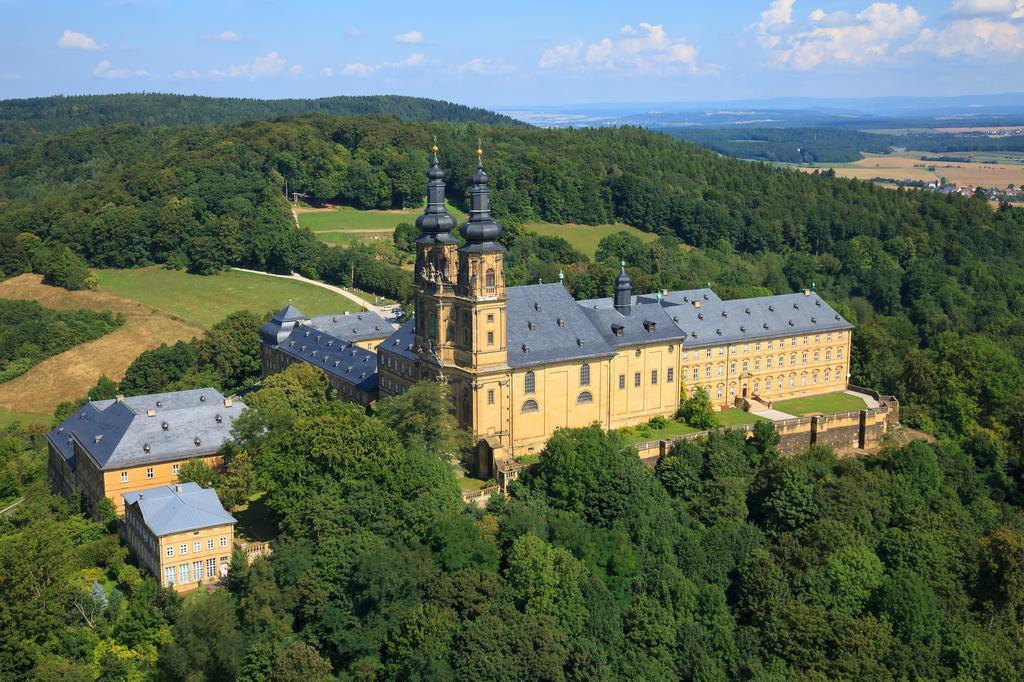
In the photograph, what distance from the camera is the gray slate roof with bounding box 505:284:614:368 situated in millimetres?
63938

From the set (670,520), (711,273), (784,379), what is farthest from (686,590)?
(711,273)

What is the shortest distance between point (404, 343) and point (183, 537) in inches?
880

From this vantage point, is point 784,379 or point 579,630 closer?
point 579,630

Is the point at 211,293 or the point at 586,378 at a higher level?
the point at 586,378

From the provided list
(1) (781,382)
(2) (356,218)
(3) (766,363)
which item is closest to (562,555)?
(3) (766,363)

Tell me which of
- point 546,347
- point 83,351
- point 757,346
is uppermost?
point 546,347

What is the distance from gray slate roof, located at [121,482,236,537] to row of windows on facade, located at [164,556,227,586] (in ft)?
6.25

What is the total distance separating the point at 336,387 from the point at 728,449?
28407 millimetres

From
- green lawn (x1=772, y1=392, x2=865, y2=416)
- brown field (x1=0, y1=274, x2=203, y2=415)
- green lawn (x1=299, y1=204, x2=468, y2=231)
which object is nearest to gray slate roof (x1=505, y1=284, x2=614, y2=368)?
green lawn (x1=772, y1=392, x2=865, y2=416)

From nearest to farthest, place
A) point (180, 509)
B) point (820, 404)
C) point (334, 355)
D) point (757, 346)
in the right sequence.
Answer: point (180, 509)
point (334, 355)
point (820, 404)
point (757, 346)

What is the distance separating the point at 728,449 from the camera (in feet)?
213

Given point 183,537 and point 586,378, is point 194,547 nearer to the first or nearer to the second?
point 183,537

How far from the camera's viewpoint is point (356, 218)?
446ft

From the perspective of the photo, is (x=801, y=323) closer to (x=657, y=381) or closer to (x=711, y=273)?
(x=657, y=381)
